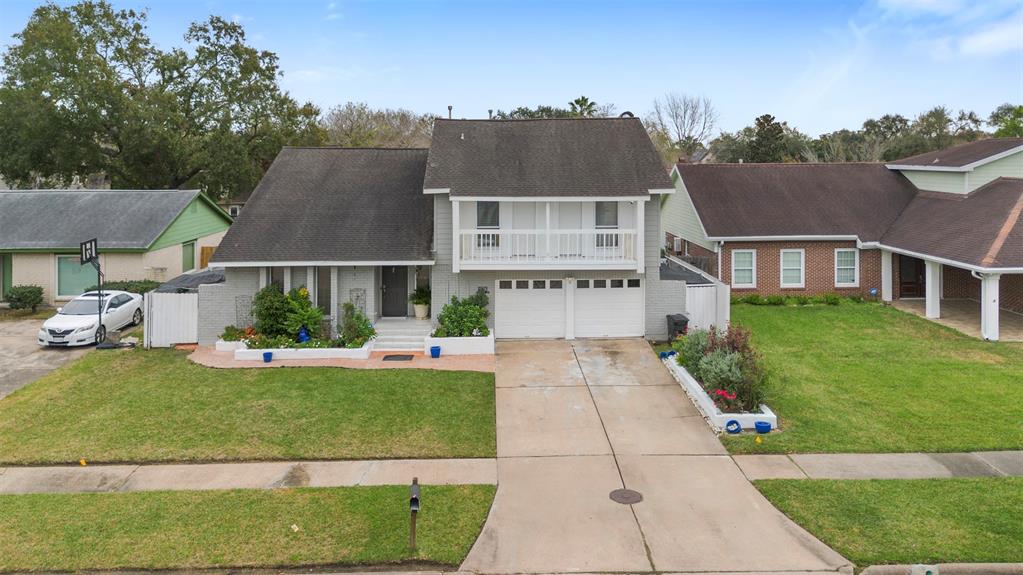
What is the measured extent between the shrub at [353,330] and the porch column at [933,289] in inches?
689

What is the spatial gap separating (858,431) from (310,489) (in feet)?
31.7

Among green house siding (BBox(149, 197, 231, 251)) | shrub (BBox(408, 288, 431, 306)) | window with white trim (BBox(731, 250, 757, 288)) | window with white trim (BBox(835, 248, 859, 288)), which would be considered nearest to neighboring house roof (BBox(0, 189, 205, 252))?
green house siding (BBox(149, 197, 231, 251))

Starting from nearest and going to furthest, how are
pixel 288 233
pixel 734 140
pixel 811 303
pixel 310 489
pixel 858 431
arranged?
pixel 310 489 → pixel 858 431 → pixel 288 233 → pixel 811 303 → pixel 734 140

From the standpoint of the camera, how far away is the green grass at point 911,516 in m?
8.70

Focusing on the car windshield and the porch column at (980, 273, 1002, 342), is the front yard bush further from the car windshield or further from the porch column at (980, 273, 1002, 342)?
the car windshield

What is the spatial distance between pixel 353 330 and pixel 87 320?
7.99 meters

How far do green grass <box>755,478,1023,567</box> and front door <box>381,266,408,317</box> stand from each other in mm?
12970

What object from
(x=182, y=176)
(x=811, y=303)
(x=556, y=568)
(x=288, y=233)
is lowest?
(x=556, y=568)

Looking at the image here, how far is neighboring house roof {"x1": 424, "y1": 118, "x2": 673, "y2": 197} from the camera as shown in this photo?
19.8 meters

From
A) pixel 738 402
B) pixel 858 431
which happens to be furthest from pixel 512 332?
pixel 858 431

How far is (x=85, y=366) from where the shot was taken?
1778 cm

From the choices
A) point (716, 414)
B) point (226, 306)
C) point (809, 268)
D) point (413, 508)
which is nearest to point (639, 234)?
point (716, 414)

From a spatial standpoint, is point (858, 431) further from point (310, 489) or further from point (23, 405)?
point (23, 405)

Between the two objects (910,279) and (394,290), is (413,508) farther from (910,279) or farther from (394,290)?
(910,279)
